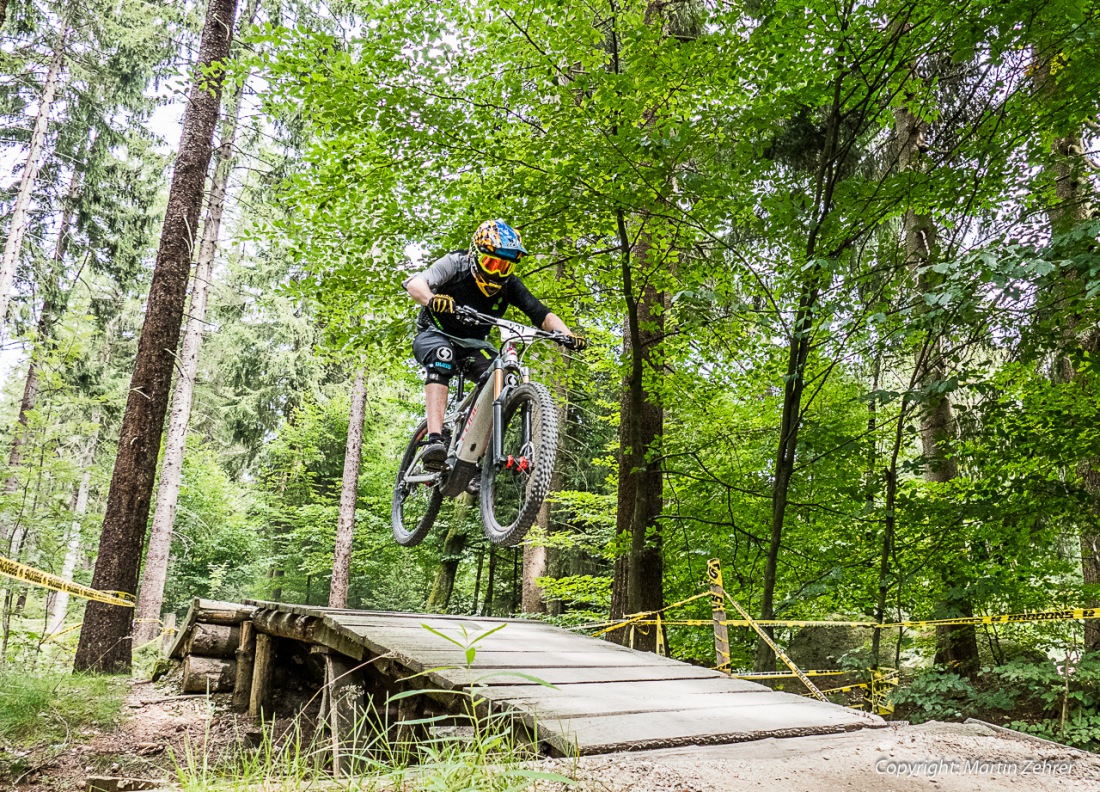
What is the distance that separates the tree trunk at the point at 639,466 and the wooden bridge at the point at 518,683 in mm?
1079

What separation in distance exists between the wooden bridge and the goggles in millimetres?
2270

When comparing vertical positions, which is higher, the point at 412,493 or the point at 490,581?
the point at 412,493

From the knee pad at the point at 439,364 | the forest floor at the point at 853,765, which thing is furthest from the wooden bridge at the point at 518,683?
the knee pad at the point at 439,364

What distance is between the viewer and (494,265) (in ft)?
14.1

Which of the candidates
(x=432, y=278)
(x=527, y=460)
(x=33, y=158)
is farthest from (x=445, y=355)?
(x=33, y=158)

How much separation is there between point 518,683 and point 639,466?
9.97ft

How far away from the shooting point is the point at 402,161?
5852 mm

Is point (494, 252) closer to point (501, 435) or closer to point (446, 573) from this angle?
point (501, 435)

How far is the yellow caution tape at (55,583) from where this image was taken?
193 inches

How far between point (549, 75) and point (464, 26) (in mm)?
1039

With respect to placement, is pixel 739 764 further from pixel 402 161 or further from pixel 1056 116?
pixel 402 161

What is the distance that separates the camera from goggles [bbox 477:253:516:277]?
4266 millimetres

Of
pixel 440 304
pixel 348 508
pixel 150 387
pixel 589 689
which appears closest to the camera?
pixel 589 689

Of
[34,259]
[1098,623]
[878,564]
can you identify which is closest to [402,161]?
[878,564]
